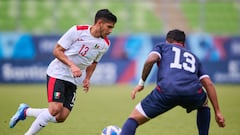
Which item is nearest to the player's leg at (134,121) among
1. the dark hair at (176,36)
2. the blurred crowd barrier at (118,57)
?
the dark hair at (176,36)

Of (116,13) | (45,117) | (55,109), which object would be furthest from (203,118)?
(116,13)

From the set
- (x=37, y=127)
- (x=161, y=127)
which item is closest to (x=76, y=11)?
(x=161, y=127)

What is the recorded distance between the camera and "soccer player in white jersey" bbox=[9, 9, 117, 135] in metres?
8.53

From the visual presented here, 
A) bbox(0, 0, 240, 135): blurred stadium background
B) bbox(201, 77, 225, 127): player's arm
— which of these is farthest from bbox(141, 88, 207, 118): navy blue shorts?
bbox(0, 0, 240, 135): blurred stadium background

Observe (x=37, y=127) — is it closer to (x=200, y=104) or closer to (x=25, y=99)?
(x=200, y=104)

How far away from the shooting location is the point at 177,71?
7273 millimetres

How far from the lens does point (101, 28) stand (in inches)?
342

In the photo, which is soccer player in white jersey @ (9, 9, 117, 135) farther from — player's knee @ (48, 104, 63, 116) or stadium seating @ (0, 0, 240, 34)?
stadium seating @ (0, 0, 240, 34)

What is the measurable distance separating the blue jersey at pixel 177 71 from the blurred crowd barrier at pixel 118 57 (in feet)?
47.8

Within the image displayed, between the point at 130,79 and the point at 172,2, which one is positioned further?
the point at 172,2

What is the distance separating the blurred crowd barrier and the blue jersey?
14.6 meters

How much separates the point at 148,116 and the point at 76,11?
1888 cm

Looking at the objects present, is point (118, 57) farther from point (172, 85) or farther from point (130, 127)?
point (172, 85)

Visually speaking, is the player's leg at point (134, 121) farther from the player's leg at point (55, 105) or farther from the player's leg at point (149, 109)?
the player's leg at point (55, 105)
